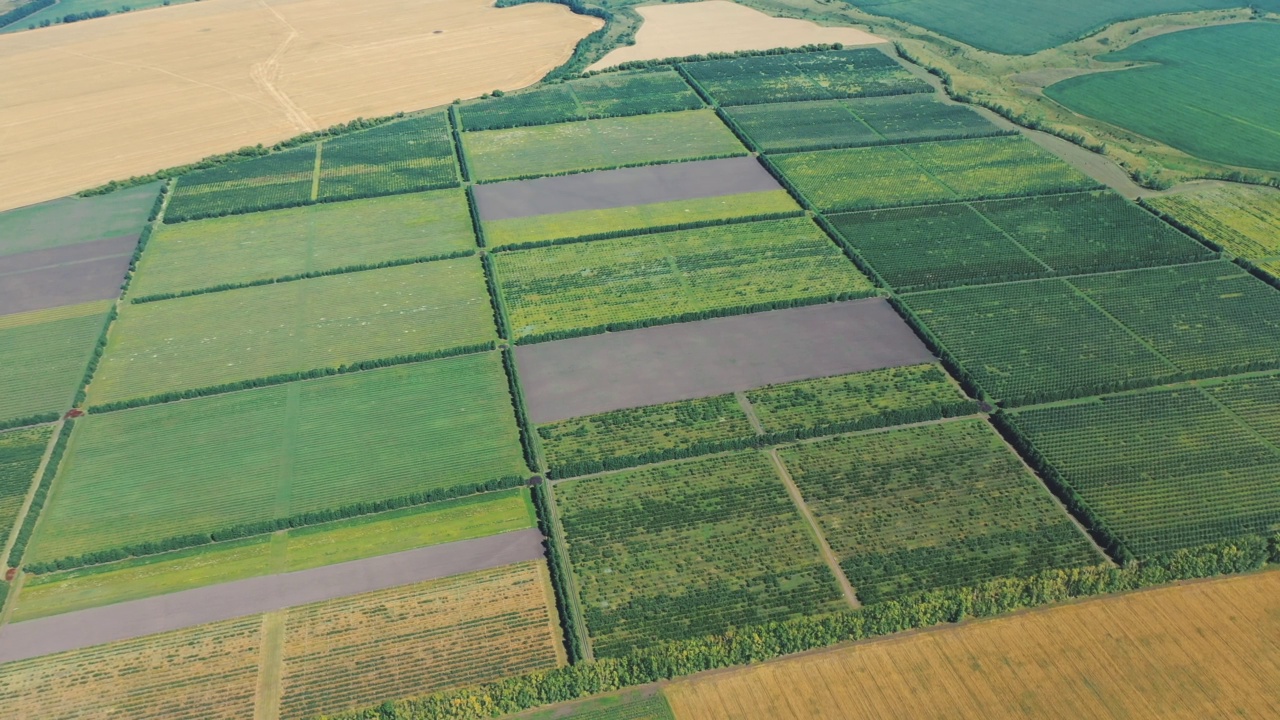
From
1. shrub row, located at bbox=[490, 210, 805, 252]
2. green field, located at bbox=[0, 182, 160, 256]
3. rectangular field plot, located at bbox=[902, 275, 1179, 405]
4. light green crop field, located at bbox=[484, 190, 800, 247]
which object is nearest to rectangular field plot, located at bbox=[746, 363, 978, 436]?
rectangular field plot, located at bbox=[902, 275, 1179, 405]

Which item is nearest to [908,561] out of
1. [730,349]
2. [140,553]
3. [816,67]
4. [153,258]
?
[730,349]

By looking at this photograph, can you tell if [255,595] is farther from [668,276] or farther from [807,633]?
[668,276]

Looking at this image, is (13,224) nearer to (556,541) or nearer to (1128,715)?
(556,541)

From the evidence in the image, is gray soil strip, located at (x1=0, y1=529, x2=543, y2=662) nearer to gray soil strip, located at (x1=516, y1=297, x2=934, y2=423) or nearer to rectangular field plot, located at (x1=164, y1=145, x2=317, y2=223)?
gray soil strip, located at (x1=516, y1=297, x2=934, y2=423)

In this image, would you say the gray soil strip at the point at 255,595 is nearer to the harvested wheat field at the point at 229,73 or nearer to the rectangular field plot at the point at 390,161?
the rectangular field plot at the point at 390,161

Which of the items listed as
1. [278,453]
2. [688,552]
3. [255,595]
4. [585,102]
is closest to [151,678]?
[255,595]
